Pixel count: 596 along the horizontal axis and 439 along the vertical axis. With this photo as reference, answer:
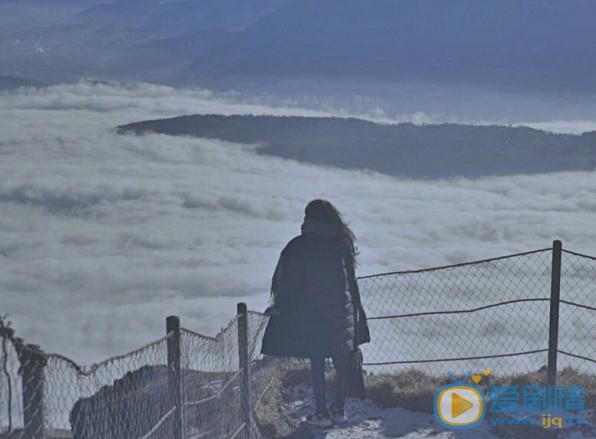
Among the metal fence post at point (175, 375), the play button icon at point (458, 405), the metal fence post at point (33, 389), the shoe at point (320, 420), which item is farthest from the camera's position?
the play button icon at point (458, 405)

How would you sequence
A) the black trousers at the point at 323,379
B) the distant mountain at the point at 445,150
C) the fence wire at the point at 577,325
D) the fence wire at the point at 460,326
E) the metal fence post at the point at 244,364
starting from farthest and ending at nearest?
the distant mountain at the point at 445,150 → the fence wire at the point at 460,326 → the fence wire at the point at 577,325 → the black trousers at the point at 323,379 → the metal fence post at the point at 244,364

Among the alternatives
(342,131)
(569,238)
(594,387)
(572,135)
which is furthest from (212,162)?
(594,387)

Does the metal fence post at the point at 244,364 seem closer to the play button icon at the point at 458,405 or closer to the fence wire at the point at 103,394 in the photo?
the fence wire at the point at 103,394

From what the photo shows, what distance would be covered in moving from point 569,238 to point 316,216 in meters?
106

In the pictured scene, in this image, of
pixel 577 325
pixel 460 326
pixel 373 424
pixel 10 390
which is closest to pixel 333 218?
pixel 373 424

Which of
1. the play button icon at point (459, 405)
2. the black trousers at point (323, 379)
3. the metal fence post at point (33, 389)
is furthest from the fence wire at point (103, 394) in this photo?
the play button icon at point (459, 405)

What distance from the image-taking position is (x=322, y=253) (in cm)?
654

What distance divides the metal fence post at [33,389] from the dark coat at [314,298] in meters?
2.95

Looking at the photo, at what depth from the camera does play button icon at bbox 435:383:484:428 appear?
6898mm

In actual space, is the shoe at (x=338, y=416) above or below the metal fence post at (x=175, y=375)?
below

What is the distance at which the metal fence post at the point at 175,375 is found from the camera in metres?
4.97

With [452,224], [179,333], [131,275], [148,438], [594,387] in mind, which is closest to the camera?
[148,438]

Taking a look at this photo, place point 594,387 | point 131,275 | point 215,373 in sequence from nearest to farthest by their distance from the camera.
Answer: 1. point 215,373
2. point 594,387
3. point 131,275

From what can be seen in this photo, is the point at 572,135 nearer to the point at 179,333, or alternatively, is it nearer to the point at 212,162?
the point at 212,162
